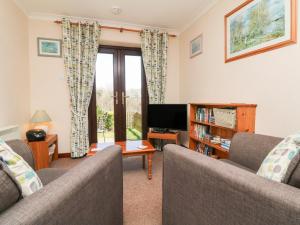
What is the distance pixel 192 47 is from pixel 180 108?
1230mm

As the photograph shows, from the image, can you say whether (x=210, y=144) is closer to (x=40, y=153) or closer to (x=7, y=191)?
(x=7, y=191)

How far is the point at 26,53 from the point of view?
2852 mm

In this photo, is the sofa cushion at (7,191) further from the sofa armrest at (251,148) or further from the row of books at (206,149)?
the row of books at (206,149)

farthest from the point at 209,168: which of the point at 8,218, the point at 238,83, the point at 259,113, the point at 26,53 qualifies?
the point at 26,53

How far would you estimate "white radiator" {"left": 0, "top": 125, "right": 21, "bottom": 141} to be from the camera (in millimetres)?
2077

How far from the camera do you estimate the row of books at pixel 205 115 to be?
247 cm

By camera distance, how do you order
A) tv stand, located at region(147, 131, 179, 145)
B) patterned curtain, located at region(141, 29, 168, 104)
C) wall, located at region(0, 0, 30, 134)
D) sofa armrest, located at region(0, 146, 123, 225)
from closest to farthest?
sofa armrest, located at region(0, 146, 123, 225) < wall, located at region(0, 0, 30, 134) < tv stand, located at region(147, 131, 179, 145) < patterned curtain, located at region(141, 29, 168, 104)

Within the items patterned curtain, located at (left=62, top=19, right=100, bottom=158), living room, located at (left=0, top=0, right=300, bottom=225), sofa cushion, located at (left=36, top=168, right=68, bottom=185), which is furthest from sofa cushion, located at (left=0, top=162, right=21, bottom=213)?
patterned curtain, located at (left=62, top=19, right=100, bottom=158)

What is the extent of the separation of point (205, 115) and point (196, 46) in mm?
1377

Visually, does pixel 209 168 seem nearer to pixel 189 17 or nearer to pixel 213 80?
pixel 213 80

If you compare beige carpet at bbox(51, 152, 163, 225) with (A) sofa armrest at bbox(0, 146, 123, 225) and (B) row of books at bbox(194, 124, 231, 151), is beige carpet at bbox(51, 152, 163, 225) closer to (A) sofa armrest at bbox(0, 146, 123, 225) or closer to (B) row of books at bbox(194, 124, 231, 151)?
(A) sofa armrest at bbox(0, 146, 123, 225)

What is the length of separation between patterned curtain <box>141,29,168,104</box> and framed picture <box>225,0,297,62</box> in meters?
1.45

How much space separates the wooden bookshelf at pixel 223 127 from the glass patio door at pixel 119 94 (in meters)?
1.29

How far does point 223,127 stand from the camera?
2166mm
